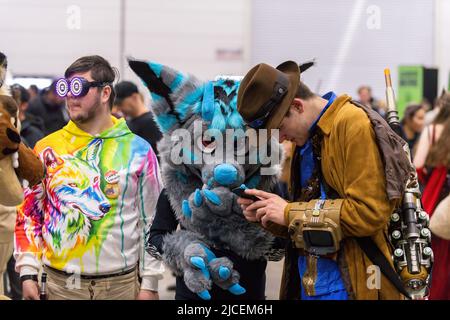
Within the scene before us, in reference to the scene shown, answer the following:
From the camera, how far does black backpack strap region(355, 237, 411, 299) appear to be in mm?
2654

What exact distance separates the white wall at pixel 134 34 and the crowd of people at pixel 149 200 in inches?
364

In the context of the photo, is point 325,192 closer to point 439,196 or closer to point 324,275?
point 324,275

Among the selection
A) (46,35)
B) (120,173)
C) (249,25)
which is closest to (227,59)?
(249,25)

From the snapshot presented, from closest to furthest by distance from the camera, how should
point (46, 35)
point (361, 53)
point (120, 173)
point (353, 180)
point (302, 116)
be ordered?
point (353, 180) < point (302, 116) < point (120, 173) < point (46, 35) < point (361, 53)

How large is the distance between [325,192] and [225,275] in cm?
58

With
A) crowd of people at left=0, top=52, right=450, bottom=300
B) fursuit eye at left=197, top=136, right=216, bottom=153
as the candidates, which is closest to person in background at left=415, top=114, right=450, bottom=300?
crowd of people at left=0, top=52, right=450, bottom=300

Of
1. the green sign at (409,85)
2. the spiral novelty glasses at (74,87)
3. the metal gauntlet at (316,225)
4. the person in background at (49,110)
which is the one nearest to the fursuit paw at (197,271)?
the metal gauntlet at (316,225)

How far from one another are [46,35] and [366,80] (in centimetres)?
613

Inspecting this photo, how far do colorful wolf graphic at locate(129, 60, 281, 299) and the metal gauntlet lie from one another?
43cm

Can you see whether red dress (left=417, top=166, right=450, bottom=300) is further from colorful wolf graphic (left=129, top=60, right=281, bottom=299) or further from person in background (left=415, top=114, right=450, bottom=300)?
colorful wolf graphic (left=129, top=60, right=281, bottom=299)

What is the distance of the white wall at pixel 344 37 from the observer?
48.4 ft

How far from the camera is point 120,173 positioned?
3.44 metres

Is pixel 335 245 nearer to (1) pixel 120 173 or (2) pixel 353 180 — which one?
(2) pixel 353 180

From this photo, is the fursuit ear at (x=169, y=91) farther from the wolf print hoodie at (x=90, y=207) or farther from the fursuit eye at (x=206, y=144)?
the wolf print hoodie at (x=90, y=207)
